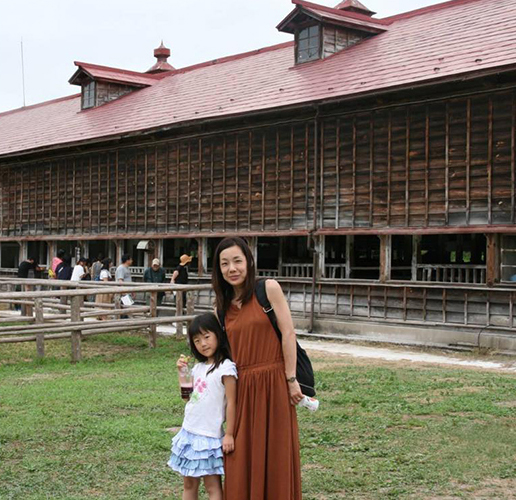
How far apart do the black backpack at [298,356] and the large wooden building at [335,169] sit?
10.5 m

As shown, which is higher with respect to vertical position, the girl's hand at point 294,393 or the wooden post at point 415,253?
the wooden post at point 415,253

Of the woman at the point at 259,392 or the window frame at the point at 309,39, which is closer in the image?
the woman at the point at 259,392

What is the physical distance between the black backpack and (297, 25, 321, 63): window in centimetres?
1734

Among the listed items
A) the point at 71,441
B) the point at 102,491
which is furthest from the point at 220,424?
the point at 71,441

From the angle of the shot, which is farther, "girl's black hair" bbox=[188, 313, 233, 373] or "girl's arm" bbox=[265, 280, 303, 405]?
"girl's black hair" bbox=[188, 313, 233, 373]

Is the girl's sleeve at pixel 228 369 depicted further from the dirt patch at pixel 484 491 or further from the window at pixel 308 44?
the window at pixel 308 44

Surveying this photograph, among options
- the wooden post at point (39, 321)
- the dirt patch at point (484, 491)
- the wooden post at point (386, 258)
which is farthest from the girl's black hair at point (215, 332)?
the wooden post at point (386, 258)

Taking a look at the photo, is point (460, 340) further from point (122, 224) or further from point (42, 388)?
point (122, 224)

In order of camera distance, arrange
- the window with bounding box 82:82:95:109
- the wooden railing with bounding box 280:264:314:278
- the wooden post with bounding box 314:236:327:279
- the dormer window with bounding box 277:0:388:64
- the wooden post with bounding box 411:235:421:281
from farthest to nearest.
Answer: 1. the window with bounding box 82:82:95:109
2. the dormer window with bounding box 277:0:388:64
3. the wooden railing with bounding box 280:264:314:278
4. the wooden post with bounding box 314:236:327:279
5. the wooden post with bounding box 411:235:421:281

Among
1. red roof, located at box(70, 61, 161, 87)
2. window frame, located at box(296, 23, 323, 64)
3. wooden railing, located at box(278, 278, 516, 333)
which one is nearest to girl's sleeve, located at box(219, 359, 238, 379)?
wooden railing, located at box(278, 278, 516, 333)

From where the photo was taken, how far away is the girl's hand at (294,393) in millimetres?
4859

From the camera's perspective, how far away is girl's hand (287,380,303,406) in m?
4.86

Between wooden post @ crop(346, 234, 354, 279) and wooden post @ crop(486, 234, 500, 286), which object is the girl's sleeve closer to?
wooden post @ crop(486, 234, 500, 286)

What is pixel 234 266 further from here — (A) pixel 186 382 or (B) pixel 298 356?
(A) pixel 186 382
